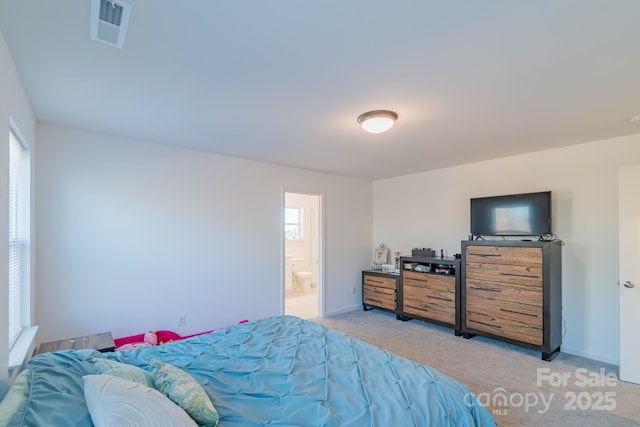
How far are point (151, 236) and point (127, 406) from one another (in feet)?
8.89

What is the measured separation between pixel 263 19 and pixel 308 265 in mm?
6845

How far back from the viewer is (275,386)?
5.41 ft

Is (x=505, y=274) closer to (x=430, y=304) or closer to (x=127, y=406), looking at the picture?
(x=430, y=304)

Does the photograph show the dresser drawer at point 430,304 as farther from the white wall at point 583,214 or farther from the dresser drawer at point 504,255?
the white wall at point 583,214

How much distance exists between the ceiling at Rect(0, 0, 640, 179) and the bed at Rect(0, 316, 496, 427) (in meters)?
1.65

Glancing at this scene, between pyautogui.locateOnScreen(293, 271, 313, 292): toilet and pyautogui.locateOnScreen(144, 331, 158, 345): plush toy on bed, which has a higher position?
pyautogui.locateOnScreen(144, 331, 158, 345): plush toy on bed

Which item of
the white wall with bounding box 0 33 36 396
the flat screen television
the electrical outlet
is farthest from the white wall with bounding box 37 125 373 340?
the flat screen television

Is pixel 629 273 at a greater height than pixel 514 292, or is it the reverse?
pixel 629 273

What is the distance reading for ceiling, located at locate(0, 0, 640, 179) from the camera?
1442mm

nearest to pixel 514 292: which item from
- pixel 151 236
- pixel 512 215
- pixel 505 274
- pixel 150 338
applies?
pixel 505 274

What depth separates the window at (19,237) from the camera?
2.25m

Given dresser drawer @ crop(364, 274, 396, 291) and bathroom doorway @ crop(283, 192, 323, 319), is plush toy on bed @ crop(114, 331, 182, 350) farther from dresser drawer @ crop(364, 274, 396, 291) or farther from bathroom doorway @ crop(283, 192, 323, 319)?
bathroom doorway @ crop(283, 192, 323, 319)

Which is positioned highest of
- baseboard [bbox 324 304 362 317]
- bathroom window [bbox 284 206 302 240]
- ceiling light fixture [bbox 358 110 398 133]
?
ceiling light fixture [bbox 358 110 398 133]

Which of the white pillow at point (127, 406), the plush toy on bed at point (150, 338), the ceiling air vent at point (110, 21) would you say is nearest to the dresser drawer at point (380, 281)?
the plush toy on bed at point (150, 338)
